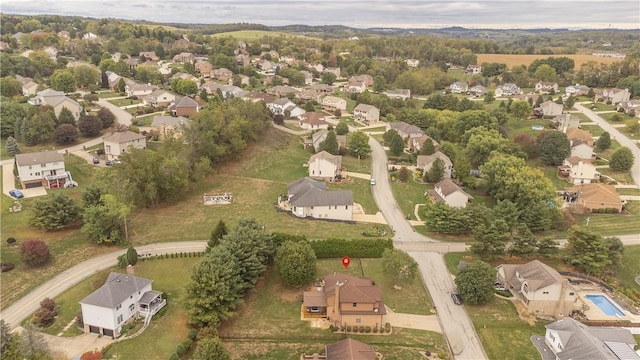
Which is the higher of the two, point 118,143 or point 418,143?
point 118,143

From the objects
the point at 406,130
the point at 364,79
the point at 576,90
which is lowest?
the point at 406,130

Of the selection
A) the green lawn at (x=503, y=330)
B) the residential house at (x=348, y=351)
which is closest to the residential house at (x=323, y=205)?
the green lawn at (x=503, y=330)

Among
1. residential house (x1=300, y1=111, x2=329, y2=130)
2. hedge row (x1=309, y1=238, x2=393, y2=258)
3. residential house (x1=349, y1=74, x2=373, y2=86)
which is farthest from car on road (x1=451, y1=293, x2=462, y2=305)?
residential house (x1=349, y1=74, x2=373, y2=86)

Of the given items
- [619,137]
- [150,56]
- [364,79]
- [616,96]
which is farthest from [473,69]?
[150,56]

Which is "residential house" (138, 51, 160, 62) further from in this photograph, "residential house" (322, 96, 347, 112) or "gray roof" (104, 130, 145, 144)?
"gray roof" (104, 130, 145, 144)

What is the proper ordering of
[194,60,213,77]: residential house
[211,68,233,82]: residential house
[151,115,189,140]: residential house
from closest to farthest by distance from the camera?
[151,115,189,140]: residential house < [211,68,233,82]: residential house < [194,60,213,77]: residential house

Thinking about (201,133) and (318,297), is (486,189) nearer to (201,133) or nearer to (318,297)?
(318,297)

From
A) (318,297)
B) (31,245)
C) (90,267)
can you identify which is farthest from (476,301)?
(31,245)

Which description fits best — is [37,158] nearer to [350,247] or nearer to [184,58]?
[350,247]
